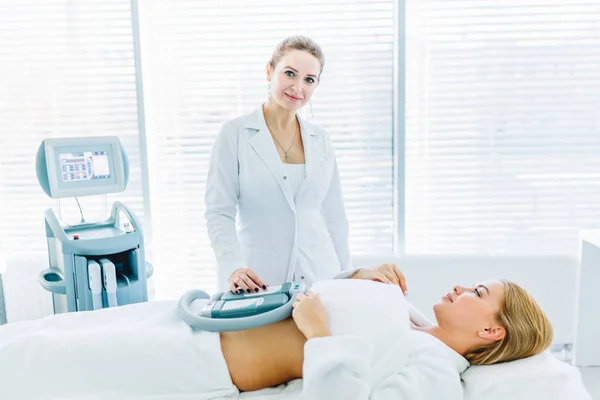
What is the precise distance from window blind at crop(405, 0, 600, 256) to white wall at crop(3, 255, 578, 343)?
12 centimetres

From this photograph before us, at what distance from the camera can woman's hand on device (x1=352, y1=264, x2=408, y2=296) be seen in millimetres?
1637

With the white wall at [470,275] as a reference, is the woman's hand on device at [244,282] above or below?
above

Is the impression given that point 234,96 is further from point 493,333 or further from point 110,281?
point 493,333

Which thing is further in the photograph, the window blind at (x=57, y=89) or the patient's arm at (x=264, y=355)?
the window blind at (x=57, y=89)

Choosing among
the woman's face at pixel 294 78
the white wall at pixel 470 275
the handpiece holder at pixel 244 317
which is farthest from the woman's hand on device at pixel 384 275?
the white wall at pixel 470 275

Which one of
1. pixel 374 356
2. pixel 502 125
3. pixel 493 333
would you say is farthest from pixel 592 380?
pixel 374 356

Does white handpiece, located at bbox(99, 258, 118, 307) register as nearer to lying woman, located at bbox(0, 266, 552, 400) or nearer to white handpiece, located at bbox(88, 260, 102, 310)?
white handpiece, located at bbox(88, 260, 102, 310)

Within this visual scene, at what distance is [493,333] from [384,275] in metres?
0.35

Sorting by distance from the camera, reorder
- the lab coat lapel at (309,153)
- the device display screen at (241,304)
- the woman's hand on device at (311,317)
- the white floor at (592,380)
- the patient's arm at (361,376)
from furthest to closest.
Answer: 1. the white floor at (592,380)
2. the lab coat lapel at (309,153)
3. the device display screen at (241,304)
4. the woman's hand on device at (311,317)
5. the patient's arm at (361,376)

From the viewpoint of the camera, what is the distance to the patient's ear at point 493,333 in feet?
4.79

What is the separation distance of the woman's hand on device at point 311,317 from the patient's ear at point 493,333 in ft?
1.47

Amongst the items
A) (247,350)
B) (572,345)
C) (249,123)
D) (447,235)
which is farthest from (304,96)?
(572,345)

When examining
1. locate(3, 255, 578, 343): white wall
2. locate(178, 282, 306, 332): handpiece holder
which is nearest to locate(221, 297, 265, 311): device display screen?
locate(178, 282, 306, 332): handpiece holder

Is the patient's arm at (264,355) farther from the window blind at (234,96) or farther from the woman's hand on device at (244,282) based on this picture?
the window blind at (234,96)
